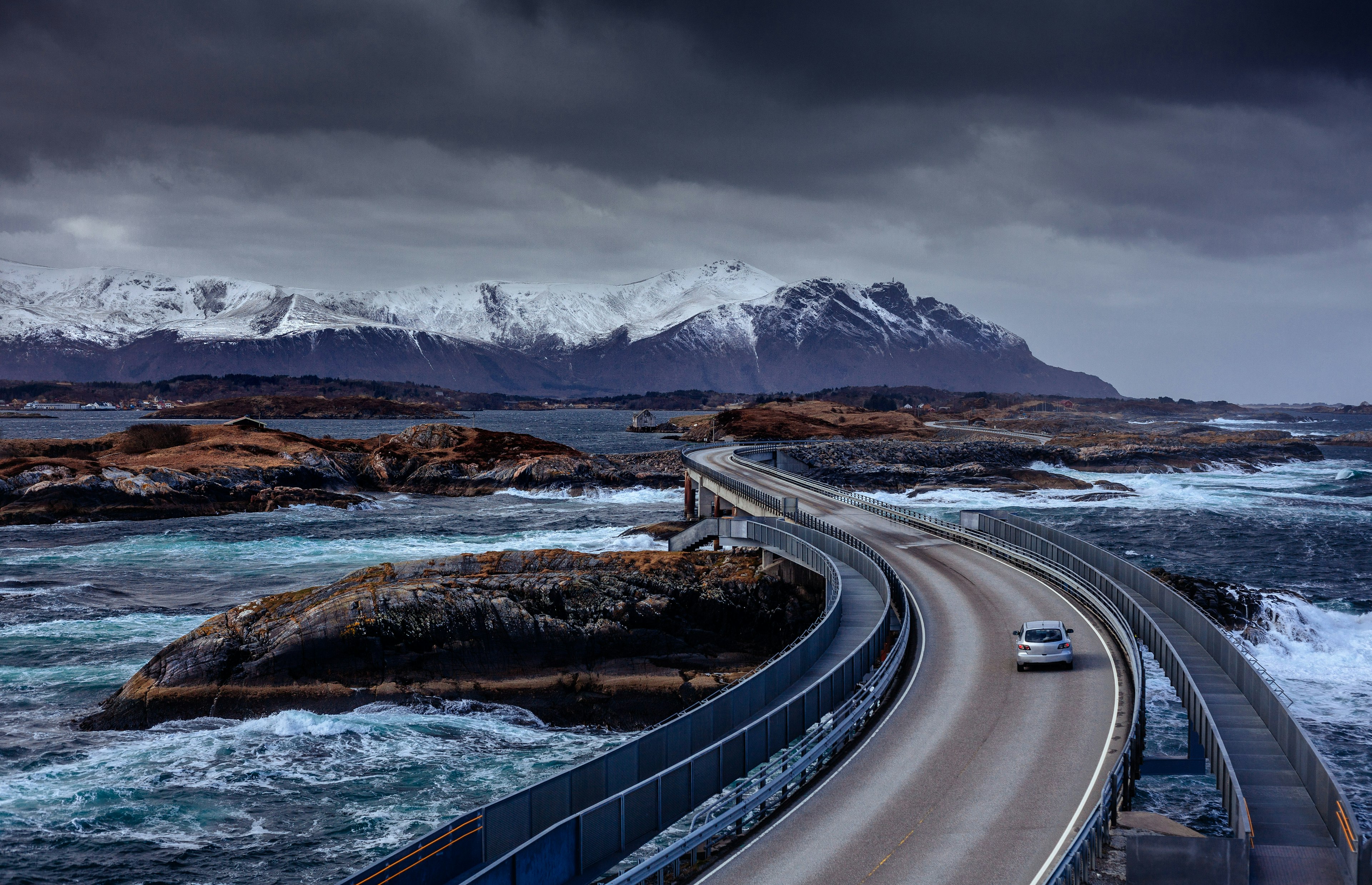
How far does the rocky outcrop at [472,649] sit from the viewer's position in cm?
3744

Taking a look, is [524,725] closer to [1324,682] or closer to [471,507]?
[1324,682]

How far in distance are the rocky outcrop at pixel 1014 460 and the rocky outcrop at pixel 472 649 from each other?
7589cm

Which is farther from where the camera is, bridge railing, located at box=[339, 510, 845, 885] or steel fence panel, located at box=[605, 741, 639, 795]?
steel fence panel, located at box=[605, 741, 639, 795]

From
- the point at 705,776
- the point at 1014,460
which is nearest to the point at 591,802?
the point at 705,776

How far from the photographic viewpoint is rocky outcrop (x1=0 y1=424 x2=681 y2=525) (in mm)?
94750

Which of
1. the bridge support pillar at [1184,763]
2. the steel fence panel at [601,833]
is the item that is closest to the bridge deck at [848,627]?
the steel fence panel at [601,833]

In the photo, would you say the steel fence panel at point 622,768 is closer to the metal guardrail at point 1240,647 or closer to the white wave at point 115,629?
the metal guardrail at point 1240,647

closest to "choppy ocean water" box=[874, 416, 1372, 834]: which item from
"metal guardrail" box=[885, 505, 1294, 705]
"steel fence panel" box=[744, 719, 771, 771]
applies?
"metal guardrail" box=[885, 505, 1294, 705]

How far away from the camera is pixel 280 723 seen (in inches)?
1405

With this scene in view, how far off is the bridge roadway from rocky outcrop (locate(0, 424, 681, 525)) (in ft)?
276

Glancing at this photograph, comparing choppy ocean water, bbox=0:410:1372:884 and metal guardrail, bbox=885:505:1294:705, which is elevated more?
metal guardrail, bbox=885:505:1294:705

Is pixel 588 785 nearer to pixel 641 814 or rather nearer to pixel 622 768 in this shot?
pixel 622 768

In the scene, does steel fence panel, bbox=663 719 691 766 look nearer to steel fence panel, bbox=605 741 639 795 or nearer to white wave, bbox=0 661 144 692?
steel fence panel, bbox=605 741 639 795

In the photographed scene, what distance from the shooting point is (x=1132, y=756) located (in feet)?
75.2
